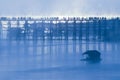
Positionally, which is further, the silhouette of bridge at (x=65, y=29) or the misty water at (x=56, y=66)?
the silhouette of bridge at (x=65, y=29)

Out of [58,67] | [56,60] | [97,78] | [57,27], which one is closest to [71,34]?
[57,27]

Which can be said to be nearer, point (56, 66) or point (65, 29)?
point (56, 66)

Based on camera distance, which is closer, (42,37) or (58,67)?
(58,67)

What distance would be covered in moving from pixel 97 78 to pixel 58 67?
407 centimetres

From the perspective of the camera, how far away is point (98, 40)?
40.4 m

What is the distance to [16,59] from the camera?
28.4 m

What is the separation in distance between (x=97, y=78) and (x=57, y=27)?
19038mm

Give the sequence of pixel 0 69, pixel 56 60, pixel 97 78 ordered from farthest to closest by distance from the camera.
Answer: pixel 56 60, pixel 0 69, pixel 97 78

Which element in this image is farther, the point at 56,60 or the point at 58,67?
the point at 56,60

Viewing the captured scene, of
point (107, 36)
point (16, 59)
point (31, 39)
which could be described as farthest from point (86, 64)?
point (31, 39)

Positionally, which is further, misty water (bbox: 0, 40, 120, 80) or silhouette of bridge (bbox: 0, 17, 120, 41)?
silhouette of bridge (bbox: 0, 17, 120, 41)

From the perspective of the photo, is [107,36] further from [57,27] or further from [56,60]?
[56,60]

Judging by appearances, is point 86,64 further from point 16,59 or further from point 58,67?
point 16,59

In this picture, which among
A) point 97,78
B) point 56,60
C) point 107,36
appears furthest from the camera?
point 107,36
